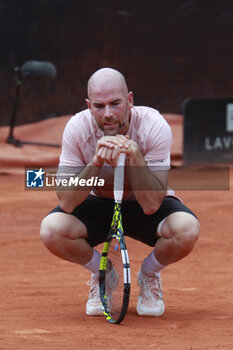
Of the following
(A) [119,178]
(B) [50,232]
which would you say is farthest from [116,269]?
(A) [119,178]

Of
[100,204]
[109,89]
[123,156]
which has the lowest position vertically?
[100,204]

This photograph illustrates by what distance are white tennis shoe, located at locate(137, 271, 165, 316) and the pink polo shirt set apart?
57 cm

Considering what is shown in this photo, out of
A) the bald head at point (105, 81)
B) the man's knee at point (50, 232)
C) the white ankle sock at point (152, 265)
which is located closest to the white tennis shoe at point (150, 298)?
the white ankle sock at point (152, 265)

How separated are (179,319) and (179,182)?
5780 millimetres

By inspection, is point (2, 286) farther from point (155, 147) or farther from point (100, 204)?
point (155, 147)

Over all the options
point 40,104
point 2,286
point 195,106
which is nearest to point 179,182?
point 195,106

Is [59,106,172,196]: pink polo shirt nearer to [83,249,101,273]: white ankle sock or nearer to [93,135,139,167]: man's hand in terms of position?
[93,135,139,167]: man's hand

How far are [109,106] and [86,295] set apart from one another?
49.5 inches

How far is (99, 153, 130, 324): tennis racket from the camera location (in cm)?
344

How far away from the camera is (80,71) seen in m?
13.0

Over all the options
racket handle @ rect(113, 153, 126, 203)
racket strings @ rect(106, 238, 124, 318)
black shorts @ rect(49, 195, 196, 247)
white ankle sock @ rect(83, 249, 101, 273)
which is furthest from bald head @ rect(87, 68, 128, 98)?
white ankle sock @ rect(83, 249, 101, 273)

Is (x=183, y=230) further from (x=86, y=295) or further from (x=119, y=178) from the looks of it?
(x=86, y=295)

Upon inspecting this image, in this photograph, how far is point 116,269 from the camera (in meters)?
3.83

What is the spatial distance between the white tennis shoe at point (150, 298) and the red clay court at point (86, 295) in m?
0.06
